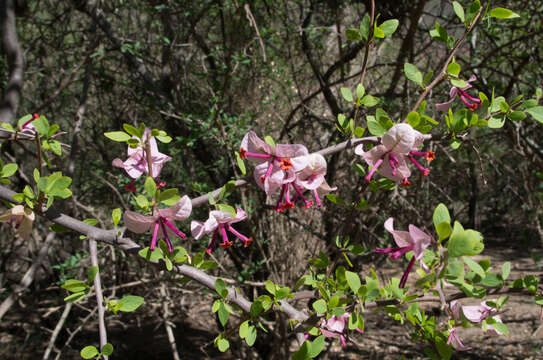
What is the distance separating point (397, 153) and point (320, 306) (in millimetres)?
411

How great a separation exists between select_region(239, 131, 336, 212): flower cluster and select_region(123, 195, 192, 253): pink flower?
164 mm

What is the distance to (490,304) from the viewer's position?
95 centimetres

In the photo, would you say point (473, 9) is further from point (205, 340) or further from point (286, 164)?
point (205, 340)

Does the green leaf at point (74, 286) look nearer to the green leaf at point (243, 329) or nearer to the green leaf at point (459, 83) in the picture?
the green leaf at point (243, 329)

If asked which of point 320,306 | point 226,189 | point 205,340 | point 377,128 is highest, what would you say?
point 377,128

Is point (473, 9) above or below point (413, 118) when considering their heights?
above

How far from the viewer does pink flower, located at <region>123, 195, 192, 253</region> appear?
79 cm

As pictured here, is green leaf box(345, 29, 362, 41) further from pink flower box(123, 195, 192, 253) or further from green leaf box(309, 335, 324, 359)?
green leaf box(309, 335, 324, 359)

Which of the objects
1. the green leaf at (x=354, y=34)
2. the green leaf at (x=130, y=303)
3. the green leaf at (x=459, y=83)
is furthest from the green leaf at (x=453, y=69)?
the green leaf at (x=130, y=303)

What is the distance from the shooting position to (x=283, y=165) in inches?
32.4

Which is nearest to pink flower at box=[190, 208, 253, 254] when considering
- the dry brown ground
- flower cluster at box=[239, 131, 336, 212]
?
flower cluster at box=[239, 131, 336, 212]

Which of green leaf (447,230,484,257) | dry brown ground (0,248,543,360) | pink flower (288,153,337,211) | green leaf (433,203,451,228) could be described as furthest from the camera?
dry brown ground (0,248,543,360)

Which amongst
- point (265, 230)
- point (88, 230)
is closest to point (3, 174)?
point (88, 230)

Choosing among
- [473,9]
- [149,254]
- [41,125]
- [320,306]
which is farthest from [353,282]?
[41,125]
